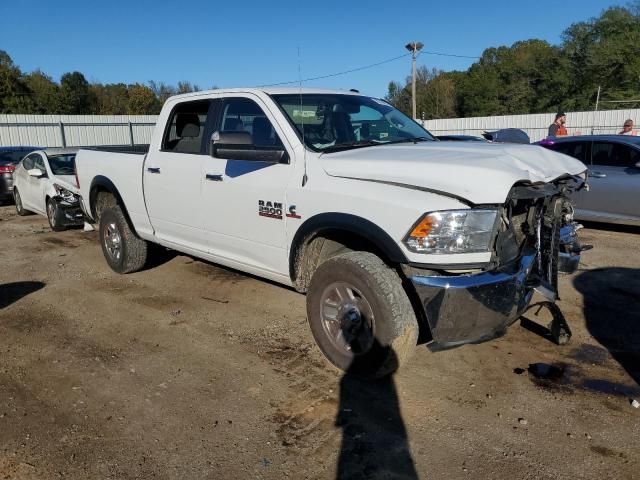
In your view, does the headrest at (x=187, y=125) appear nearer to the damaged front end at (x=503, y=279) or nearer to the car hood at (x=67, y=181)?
the damaged front end at (x=503, y=279)

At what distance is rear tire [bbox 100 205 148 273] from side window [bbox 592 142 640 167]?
7.02m

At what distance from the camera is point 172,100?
544 centimetres

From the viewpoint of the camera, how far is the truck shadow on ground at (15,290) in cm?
573

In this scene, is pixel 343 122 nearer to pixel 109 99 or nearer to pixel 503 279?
pixel 503 279

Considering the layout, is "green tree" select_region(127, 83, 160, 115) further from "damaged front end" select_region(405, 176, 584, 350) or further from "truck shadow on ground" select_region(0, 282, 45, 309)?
"damaged front end" select_region(405, 176, 584, 350)

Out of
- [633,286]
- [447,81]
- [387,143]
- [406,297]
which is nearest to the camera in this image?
[406,297]

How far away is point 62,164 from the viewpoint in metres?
9.84

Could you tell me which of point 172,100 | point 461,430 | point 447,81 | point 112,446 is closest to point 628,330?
point 461,430

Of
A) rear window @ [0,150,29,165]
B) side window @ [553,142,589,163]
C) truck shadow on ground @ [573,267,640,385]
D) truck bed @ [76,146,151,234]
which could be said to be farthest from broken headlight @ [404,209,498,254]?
rear window @ [0,150,29,165]

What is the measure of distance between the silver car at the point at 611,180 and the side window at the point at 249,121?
598 centimetres

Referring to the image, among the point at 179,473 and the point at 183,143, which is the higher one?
the point at 183,143

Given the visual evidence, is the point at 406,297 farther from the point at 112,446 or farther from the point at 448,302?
the point at 112,446

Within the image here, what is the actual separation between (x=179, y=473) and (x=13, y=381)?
5.92 feet

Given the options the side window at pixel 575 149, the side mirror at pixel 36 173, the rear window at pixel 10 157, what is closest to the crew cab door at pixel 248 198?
the side mirror at pixel 36 173
